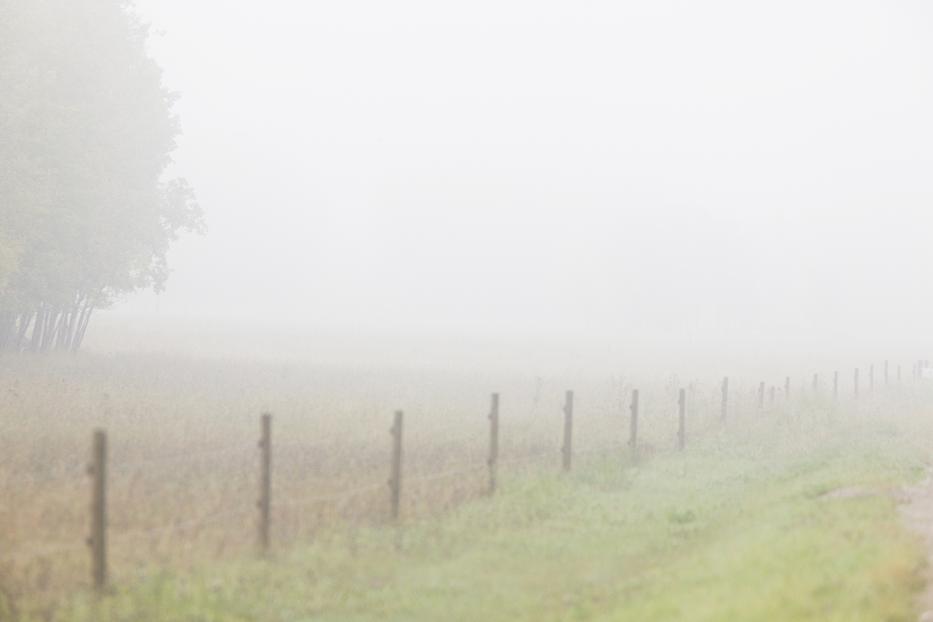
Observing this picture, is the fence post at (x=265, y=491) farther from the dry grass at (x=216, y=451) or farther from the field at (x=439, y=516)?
the dry grass at (x=216, y=451)

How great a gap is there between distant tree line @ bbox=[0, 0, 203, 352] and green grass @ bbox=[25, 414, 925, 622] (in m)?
19.5

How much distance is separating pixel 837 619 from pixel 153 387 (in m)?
25.5

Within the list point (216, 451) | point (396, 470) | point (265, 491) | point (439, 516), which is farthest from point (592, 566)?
point (216, 451)

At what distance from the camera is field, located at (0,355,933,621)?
35.1 ft

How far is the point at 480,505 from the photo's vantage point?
16.8 metres

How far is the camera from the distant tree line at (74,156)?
102ft

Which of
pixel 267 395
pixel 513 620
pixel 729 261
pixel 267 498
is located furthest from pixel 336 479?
pixel 729 261

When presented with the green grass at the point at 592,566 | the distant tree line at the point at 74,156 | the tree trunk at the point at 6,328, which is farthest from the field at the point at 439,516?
the tree trunk at the point at 6,328

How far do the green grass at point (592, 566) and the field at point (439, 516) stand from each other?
45 mm

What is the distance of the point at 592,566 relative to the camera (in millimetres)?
13398

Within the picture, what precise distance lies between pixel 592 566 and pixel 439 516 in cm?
330

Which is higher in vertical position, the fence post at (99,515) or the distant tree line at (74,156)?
the distant tree line at (74,156)

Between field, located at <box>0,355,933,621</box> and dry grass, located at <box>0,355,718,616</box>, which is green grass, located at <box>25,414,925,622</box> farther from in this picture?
dry grass, located at <box>0,355,718,616</box>

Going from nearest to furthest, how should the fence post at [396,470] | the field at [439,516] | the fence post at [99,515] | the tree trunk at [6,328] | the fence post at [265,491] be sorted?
the fence post at [99,515], the field at [439,516], the fence post at [265,491], the fence post at [396,470], the tree trunk at [6,328]
